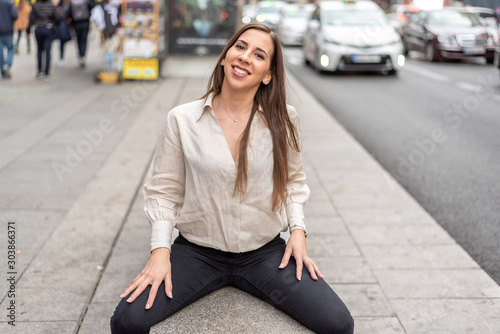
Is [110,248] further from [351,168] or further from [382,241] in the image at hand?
[351,168]

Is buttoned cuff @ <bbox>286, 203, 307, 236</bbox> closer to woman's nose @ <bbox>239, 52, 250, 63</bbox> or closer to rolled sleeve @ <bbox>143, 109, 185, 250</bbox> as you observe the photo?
rolled sleeve @ <bbox>143, 109, 185, 250</bbox>

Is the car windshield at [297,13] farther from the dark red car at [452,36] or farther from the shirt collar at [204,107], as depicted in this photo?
the shirt collar at [204,107]

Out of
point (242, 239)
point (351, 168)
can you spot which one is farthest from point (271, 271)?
point (351, 168)

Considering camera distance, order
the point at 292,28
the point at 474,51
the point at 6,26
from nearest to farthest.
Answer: the point at 6,26 → the point at 474,51 → the point at 292,28

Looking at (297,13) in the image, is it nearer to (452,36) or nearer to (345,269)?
(452,36)

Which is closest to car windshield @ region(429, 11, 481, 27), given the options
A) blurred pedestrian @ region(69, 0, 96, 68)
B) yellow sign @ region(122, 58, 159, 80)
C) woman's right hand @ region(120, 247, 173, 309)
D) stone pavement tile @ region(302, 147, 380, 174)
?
yellow sign @ region(122, 58, 159, 80)

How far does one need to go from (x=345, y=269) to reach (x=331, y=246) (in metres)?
0.41

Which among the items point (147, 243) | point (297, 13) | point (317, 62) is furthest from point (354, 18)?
point (147, 243)

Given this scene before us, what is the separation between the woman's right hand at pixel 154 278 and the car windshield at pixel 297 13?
22956 millimetres

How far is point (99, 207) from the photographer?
16.2ft

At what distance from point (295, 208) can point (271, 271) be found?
35 centimetres

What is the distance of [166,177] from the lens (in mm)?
2703

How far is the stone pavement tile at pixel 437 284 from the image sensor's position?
11.5ft

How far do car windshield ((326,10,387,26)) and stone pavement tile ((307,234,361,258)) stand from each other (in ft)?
37.8
